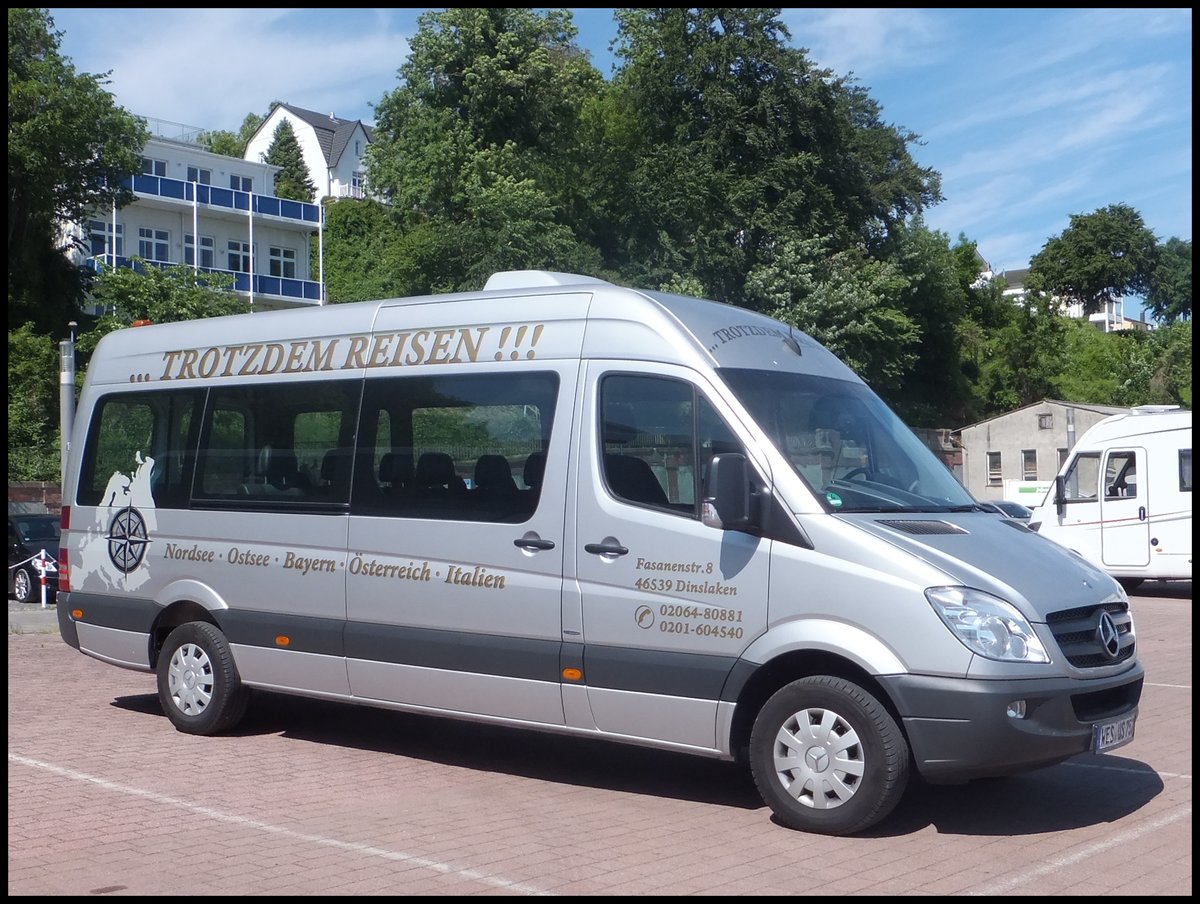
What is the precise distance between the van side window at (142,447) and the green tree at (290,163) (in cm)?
8148

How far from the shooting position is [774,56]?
1789 inches

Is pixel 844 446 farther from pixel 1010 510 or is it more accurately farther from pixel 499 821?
pixel 499 821

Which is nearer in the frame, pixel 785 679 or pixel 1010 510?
pixel 785 679

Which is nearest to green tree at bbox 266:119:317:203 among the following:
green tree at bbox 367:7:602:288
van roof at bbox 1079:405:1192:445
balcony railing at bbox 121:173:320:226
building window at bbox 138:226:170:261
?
balcony railing at bbox 121:173:320:226

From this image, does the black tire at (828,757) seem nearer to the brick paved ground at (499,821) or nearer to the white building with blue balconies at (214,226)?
the brick paved ground at (499,821)

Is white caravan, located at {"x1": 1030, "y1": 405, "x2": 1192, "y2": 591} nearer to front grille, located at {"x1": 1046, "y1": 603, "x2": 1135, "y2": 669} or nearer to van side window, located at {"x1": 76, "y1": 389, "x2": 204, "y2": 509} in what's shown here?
front grille, located at {"x1": 1046, "y1": 603, "x2": 1135, "y2": 669}

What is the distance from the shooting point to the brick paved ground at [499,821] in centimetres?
595

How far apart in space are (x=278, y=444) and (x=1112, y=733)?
5491 millimetres

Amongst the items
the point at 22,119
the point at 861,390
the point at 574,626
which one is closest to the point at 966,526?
the point at 861,390

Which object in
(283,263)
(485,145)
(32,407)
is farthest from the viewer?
(283,263)

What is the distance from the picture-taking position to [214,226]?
6594 centimetres

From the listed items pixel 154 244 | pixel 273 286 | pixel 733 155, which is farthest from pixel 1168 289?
pixel 154 244

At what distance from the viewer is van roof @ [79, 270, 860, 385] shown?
7.71 m

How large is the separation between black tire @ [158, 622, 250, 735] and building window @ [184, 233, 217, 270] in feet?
188
